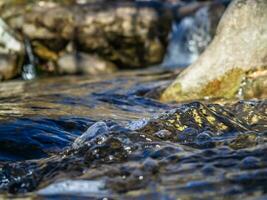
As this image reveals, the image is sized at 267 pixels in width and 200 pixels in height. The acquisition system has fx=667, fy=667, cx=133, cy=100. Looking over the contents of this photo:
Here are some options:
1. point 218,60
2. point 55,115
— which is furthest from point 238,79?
point 55,115

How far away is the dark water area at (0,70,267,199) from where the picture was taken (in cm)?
264

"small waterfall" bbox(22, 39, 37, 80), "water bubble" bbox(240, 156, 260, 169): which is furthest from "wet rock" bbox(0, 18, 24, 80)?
"water bubble" bbox(240, 156, 260, 169)

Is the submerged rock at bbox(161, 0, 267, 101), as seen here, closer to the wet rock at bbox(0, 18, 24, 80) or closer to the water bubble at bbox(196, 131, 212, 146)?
the water bubble at bbox(196, 131, 212, 146)

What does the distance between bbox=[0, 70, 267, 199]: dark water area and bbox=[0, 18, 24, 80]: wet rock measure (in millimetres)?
6564

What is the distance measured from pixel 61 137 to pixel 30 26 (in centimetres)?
823

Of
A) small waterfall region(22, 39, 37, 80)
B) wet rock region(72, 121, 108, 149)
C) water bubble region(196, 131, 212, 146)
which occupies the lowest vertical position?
small waterfall region(22, 39, 37, 80)

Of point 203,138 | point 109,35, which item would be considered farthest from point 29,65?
point 203,138

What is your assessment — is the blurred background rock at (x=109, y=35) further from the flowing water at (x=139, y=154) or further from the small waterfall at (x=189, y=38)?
the flowing water at (x=139, y=154)

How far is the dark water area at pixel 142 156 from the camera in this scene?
2.64 meters

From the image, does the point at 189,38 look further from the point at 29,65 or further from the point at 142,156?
the point at 142,156

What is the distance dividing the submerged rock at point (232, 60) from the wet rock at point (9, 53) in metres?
5.63

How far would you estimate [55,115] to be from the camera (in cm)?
496

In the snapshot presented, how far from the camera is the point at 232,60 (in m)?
6.07

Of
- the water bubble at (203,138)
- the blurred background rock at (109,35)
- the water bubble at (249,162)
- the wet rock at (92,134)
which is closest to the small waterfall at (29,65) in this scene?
the blurred background rock at (109,35)
